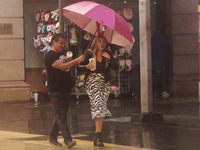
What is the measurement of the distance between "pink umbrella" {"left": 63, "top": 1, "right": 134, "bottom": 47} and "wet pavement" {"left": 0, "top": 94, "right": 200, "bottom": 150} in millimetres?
1675

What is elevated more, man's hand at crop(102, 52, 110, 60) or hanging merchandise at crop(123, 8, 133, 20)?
hanging merchandise at crop(123, 8, 133, 20)

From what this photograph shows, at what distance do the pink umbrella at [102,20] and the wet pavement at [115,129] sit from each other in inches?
66.0

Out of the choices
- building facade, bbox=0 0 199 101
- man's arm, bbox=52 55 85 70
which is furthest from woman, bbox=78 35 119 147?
building facade, bbox=0 0 199 101

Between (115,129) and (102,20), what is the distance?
2.87 meters

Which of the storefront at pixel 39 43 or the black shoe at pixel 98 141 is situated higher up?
the storefront at pixel 39 43

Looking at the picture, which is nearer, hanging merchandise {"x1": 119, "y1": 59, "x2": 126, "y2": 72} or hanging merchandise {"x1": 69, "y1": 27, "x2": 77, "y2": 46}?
hanging merchandise {"x1": 69, "y1": 27, "x2": 77, "y2": 46}

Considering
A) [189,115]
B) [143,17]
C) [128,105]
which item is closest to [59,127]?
[143,17]

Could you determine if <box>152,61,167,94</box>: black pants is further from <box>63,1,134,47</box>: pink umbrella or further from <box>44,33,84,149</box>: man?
<box>44,33,84,149</box>: man

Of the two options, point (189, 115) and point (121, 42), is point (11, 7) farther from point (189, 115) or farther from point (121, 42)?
point (121, 42)

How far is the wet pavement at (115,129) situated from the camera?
7157 mm

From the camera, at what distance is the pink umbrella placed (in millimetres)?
6633

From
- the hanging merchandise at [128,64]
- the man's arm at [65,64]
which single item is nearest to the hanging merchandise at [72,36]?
the hanging merchandise at [128,64]

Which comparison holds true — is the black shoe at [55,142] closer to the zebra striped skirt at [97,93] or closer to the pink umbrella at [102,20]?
the zebra striped skirt at [97,93]

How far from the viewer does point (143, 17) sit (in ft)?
31.0
